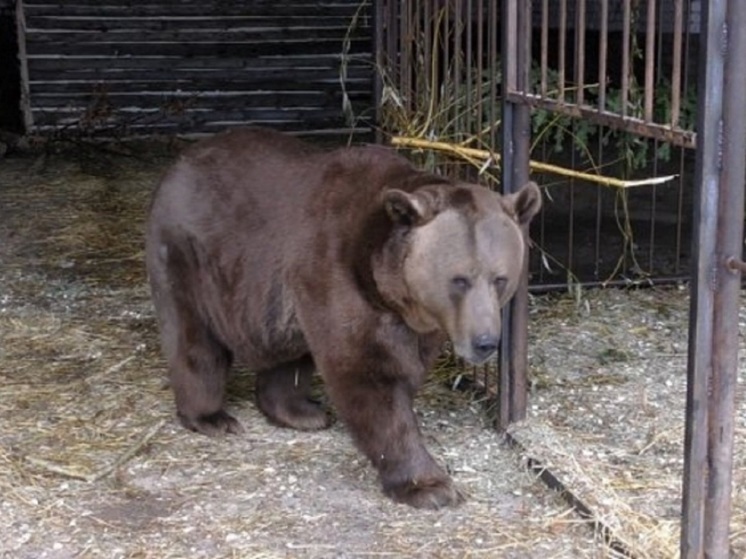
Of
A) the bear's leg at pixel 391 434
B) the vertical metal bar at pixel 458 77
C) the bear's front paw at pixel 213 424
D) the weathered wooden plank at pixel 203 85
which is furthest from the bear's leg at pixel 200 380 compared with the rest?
the weathered wooden plank at pixel 203 85

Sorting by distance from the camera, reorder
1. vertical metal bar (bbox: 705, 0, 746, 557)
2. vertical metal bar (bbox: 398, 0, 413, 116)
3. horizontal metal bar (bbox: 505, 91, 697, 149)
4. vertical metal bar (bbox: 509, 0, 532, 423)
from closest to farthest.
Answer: vertical metal bar (bbox: 705, 0, 746, 557)
horizontal metal bar (bbox: 505, 91, 697, 149)
vertical metal bar (bbox: 509, 0, 532, 423)
vertical metal bar (bbox: 398, 0, 413, 116)

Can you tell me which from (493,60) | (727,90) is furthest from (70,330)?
(727,90)

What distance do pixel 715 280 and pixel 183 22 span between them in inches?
430

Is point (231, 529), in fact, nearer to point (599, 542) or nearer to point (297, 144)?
point (599, 542)

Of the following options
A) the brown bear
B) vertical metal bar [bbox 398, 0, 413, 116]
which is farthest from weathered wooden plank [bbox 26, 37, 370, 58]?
the brown bear

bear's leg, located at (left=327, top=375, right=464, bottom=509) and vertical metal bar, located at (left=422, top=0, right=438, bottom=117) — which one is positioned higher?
vertical metal bar, located at (left=422, top=0, right=438, bottom=117)

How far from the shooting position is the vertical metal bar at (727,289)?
3.46m

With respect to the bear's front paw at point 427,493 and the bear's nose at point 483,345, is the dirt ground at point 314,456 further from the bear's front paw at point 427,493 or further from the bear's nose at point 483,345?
the bear's nose at point 483,345

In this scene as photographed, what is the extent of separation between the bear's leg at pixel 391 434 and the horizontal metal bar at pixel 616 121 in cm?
114

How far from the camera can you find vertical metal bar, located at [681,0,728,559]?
11.4ft

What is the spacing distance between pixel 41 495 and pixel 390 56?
9.21 ft

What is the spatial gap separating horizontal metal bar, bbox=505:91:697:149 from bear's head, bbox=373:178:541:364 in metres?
0.32

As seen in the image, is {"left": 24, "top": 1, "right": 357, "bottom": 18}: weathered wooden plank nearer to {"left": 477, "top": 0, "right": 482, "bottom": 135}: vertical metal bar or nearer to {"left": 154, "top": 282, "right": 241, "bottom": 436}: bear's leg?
{"left": 477, "top": 0, "right": 482, "bottom": 135}: vertical metal bar

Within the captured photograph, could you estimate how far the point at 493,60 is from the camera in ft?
17.4
